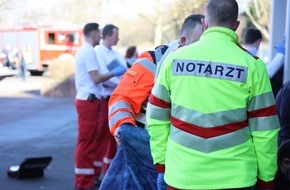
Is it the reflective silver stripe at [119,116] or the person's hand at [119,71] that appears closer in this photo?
the reflective silver stripe at [119,116]

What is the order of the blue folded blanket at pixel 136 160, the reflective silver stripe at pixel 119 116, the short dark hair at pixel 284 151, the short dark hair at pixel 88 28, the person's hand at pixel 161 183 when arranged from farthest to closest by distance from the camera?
the short dark hair at pixel 88 28 → the reflective silver stripe at pixel 119 116 → the blue folded blanket at pixel 136 160 → the short dark hair at pixel 284 151 → the person's hand at pixel 161 183

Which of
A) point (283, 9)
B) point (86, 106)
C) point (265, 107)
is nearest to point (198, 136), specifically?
point (265, 107)

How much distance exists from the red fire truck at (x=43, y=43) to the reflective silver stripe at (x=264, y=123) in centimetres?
3776

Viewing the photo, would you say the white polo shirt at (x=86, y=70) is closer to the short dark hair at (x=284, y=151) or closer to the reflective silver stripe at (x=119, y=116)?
the reflective silver stripe at (x=119, y=116)

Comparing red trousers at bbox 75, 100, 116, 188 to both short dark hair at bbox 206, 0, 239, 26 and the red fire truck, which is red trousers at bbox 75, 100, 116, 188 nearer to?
short dark hair at bbox 206, 0, 239, 26

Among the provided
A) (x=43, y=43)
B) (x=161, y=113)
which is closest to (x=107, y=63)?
(x=161, y=113)

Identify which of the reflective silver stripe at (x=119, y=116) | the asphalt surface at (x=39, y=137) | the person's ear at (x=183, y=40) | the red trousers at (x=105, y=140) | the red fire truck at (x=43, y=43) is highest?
the person's ear at (x=183, y=40)

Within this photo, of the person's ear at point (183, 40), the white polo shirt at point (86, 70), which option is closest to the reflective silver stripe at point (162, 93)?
the person's ear at point (183, 40)

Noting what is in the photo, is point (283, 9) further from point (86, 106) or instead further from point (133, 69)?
point (133, 69)

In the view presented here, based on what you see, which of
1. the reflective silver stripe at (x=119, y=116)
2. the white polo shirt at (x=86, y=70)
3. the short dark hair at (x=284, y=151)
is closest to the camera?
the short dark hair at (x=284, y=151)

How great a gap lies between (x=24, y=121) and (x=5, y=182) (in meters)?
7.08

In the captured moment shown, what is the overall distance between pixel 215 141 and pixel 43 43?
3972 centimetres

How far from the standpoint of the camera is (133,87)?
432cm

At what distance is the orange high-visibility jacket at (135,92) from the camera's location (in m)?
4.29
